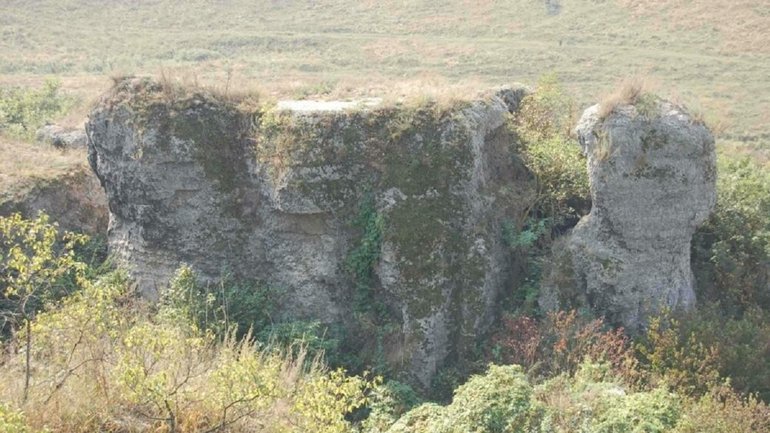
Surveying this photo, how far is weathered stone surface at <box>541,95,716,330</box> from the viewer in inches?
488

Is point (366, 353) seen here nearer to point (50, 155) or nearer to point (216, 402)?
point (216, 402)

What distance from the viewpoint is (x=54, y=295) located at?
43.8ft

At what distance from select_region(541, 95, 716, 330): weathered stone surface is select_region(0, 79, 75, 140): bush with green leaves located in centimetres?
1457

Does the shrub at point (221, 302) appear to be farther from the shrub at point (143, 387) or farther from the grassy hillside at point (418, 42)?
the grassy hillside at point (418, 42)

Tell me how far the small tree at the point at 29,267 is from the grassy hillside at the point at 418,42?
731 inches

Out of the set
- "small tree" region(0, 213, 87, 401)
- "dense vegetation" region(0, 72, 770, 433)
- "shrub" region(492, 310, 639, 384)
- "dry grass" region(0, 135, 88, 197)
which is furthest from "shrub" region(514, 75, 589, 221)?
"dry grass" region(0, 135, 88, 197)

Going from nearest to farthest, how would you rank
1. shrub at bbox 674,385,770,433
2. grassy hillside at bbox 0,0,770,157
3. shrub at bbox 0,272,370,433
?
shrub at bbox 0,272,370,433 → shrub at bbox 674,385,770,433 → grassy hillside at bbox 0,0,770,157

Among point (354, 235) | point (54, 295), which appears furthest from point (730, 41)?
point (54, 295)

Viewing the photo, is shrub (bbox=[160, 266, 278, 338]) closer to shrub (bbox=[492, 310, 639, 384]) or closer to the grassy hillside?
shrub (bbox=[492, 310, 639, 384])

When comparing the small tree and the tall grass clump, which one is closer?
the tall grass clump

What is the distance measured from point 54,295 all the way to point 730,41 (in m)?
39.4

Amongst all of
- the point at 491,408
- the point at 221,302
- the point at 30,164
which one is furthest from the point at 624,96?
the point at 30,164

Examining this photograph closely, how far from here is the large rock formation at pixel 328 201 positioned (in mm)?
12328

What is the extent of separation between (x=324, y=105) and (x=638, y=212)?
19.6ft
